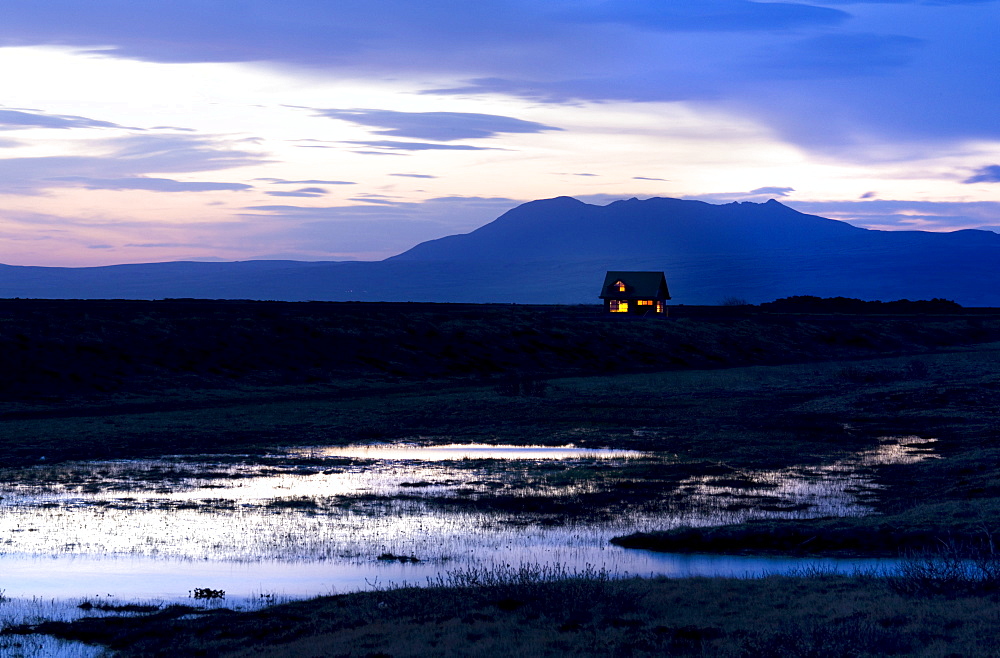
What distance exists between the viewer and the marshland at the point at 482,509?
578 inches

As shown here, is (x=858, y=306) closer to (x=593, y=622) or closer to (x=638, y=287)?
(x=638, y=287)

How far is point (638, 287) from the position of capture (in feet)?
381

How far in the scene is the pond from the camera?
61.7 feet

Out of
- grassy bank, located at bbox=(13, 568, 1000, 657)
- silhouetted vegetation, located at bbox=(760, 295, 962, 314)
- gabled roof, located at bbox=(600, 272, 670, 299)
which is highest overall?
gabled roof, located at bbox=(600, 272, 670, 299)

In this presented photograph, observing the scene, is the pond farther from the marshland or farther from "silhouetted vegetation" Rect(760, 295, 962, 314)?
"silhouetted vegetation" Rect(760, 295, 962, 314)

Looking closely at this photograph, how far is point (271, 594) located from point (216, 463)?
15.5m

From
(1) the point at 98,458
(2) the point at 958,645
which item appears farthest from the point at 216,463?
(2) the point at 958,645

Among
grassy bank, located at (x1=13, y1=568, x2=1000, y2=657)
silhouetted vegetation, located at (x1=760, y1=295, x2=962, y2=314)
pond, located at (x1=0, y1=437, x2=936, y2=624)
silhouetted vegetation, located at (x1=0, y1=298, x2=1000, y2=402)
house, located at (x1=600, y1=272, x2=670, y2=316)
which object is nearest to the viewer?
grassy bank, located at (x1=13, y1=568, x2=1000, y2=657)

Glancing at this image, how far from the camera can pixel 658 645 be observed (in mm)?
13461

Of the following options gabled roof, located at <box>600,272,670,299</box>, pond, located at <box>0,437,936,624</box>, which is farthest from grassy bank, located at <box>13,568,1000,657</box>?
gabled roof, located at <box>600,272,670,299</box>

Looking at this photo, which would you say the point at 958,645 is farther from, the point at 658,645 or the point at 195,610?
the point at 195,610

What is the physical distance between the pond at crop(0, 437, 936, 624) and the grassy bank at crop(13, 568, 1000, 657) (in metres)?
1.85

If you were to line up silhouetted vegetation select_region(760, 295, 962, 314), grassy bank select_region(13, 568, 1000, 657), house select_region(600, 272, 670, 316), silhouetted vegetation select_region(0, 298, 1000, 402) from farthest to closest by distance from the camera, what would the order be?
→ 1. silhouetted vegetation select_region(760, 295, 962, 314)
2. house select_region(600, 272, 670, 316)
3. silhouetted vegetation select_region(0, 298, 1000, 402)
4. grassy bank select_region(13, 568, 1000, 657)

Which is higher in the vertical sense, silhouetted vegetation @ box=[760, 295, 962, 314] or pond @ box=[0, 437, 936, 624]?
silhouetted vegetation @ box=[760, 295, 962, 314]
